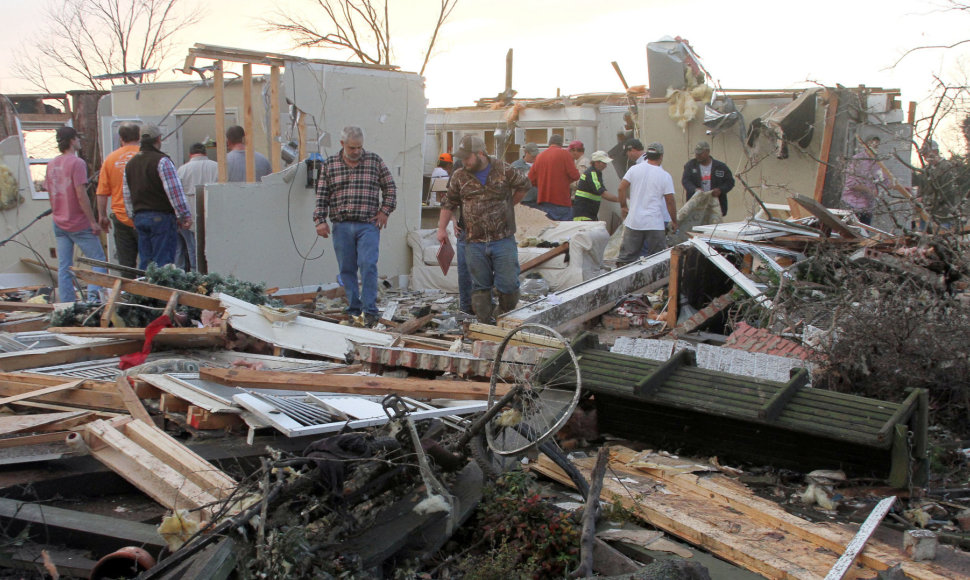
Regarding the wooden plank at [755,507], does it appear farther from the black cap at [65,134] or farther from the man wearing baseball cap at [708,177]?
the man wearing baseball cap at [708,177]

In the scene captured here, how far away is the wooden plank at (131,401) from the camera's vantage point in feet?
15.3

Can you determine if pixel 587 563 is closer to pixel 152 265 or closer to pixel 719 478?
pixel 719 478

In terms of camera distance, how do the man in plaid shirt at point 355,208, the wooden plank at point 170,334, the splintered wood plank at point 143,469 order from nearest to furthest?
1. the splintered wood plank at point 143,469
2. the wooden plank at point 170,334
3. the man in plaid shirt at point 355,208

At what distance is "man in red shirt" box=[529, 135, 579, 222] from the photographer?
451 inches

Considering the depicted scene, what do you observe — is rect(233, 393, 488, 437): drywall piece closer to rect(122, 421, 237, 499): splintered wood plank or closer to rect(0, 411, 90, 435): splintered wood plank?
rect(122, 421, 237, 499): splintered wood plank

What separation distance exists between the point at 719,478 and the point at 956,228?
11.8 ft

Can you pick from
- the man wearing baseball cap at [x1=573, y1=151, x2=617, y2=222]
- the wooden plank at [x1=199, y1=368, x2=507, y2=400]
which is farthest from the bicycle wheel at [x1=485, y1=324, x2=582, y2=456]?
the man wearing baseball cap at [x1=573, y1=151, x2=617, y2=222]

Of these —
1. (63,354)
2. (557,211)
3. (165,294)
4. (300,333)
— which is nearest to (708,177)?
(557,211)

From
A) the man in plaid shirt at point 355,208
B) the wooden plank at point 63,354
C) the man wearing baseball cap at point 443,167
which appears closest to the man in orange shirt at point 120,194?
the man in plaid shirt at point 355,208

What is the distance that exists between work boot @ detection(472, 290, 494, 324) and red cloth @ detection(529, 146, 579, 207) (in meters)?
4.07

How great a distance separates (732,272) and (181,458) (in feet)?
18.1

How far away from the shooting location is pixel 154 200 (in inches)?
328

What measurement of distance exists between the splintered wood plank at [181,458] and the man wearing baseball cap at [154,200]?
14.3 ft

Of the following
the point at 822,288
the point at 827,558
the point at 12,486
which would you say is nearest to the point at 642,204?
the point at 822,288
